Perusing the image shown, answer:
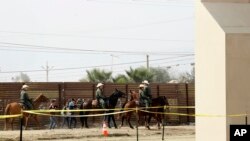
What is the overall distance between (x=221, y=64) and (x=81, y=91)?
1988cm

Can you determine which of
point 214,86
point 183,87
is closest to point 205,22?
point 214,86

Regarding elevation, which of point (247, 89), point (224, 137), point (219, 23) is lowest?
point (224, 137)

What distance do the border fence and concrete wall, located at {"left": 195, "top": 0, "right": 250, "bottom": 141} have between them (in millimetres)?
17400

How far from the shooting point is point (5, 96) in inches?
1177

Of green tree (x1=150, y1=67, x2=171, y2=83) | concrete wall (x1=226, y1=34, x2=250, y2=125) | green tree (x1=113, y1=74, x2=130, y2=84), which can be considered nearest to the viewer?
concrete wall (x1=226, y1=34, x2=250, y2=125)

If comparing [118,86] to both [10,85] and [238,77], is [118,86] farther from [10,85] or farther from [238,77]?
[238,77]

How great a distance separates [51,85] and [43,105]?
1.25m

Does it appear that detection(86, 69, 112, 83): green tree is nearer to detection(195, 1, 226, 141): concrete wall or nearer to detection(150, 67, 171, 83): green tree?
detection(150, 67, 171, 83): green tree

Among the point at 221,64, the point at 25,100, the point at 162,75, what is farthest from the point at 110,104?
the point at 162,75

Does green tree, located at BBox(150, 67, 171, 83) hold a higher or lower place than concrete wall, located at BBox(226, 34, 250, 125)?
higher

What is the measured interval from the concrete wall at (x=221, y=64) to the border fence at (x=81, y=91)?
17.4m

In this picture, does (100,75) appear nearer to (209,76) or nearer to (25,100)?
(25,100)

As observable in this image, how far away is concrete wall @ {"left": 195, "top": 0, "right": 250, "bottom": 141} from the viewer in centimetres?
1249

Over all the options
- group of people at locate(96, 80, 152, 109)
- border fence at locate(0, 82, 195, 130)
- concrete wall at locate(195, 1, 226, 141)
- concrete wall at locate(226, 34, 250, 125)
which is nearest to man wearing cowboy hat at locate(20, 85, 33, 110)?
group of people at locate(96, 80, 152, 109)
